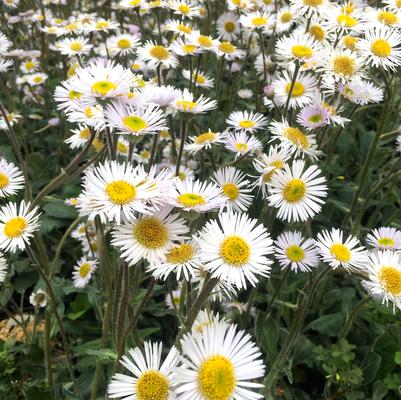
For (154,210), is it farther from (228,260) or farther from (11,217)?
(11,217)

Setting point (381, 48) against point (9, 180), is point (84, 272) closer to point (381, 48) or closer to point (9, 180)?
point (9, 180)

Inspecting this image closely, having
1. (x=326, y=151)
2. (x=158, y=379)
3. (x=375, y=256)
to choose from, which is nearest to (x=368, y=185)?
(x=326, y=151)

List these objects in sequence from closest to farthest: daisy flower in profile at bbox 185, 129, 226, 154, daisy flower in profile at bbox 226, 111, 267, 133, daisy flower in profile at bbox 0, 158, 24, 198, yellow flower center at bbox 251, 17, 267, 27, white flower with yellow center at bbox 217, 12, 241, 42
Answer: daisy flower in profile at bbox 0, 158, 24, 198, daisy flower in profile at bbox 185, 129, 226, 154, daisy flower in profile at bbox 226, 111, 267, 133, yellow flower center at bbox 251, 17, 267, 27, white flower with yellow center at bbox 217, 12, 241, 42

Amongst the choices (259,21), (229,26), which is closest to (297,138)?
(259,21)

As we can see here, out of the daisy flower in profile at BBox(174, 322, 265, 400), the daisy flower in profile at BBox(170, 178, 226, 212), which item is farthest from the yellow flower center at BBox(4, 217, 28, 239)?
the daisy flower in profile at BBox(174, 322, 265, 400)

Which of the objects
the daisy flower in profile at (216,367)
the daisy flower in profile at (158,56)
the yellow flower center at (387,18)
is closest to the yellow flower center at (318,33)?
the yellow flower center at (387,18)

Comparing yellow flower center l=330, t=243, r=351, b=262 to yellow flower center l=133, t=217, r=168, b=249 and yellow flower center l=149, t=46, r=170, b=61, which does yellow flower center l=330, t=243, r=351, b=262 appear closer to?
yellow flower center l=133, t=217, r=168, b=249

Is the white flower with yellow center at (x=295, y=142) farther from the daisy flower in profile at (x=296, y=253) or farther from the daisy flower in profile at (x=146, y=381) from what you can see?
the daisy flower in profile at (x=146, y=381)
